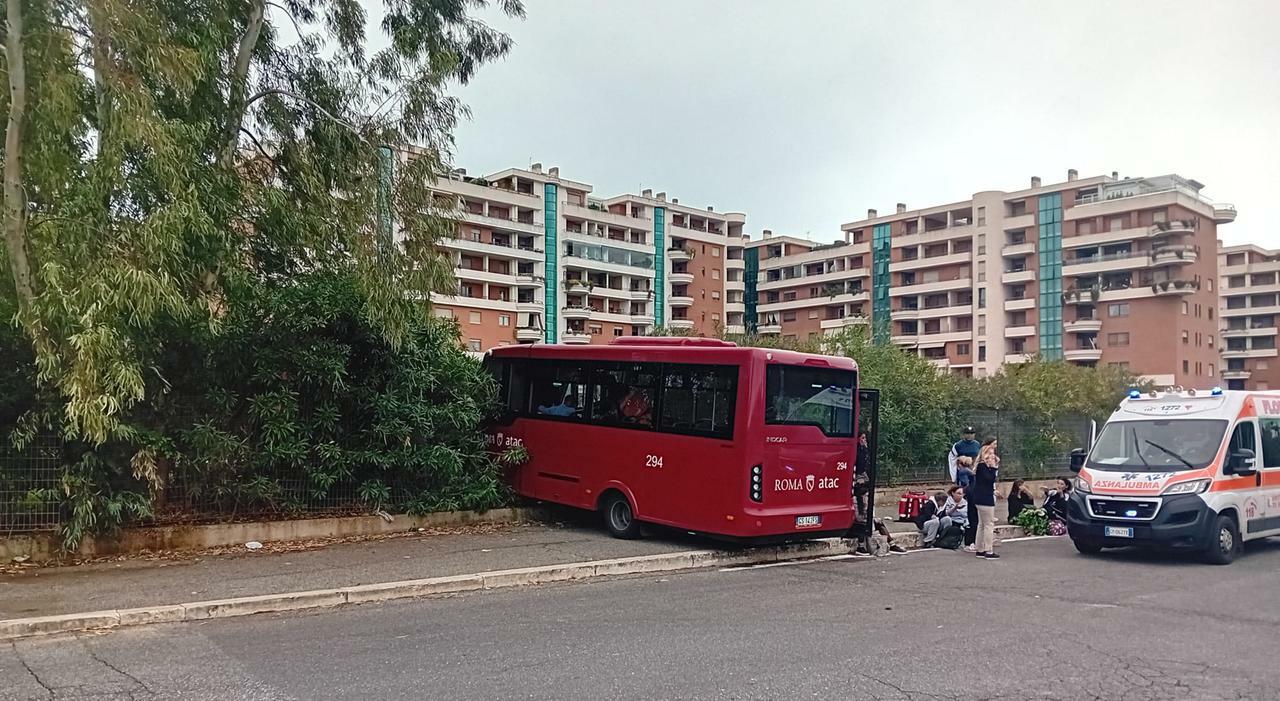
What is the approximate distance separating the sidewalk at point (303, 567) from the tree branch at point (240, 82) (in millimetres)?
5028

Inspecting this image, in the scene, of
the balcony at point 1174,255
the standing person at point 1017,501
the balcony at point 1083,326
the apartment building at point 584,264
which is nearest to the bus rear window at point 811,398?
the standing person at point 1017,501

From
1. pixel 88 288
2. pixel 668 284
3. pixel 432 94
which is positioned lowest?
pixel 88 288

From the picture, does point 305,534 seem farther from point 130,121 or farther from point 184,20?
point 184,20

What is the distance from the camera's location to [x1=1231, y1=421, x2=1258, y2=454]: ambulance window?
12.7 m

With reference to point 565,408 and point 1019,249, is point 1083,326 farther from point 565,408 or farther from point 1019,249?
point 565,408

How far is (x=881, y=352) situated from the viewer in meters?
22.1

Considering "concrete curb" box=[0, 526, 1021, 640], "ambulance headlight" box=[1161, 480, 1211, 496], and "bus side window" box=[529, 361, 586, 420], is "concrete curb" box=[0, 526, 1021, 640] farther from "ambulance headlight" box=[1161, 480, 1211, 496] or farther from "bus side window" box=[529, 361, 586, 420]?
"ambulance headlight" box=[1161, 480, 1211, 496]

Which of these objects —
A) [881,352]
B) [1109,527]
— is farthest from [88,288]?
[881,352]

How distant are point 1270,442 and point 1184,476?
2354 millimetres

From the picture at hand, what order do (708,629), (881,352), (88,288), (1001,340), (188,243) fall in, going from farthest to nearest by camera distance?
(1001,340) → (881,352) → (188,243) → (88,288) → (708,629)

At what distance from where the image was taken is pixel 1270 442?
1348cm

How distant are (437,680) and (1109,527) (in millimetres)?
9890

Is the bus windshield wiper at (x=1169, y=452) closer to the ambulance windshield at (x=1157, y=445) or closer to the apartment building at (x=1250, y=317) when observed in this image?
the ambulance windshield at (x=1157, y=445)

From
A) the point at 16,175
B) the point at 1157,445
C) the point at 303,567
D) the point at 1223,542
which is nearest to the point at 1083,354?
the point at 1157,445
